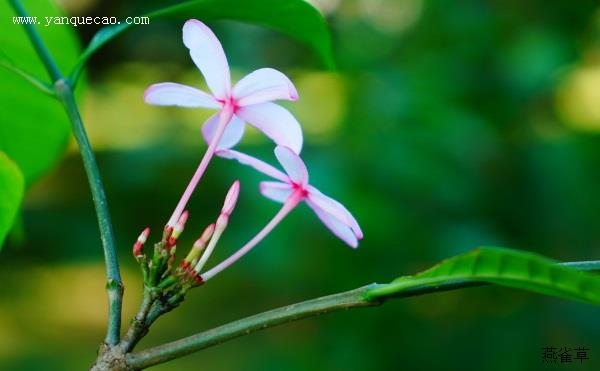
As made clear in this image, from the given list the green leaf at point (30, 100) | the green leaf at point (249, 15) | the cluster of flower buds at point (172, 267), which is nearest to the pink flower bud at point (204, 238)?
the cluster of flower buds at point (172, 267)

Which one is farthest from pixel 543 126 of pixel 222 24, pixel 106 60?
pixel 106 60

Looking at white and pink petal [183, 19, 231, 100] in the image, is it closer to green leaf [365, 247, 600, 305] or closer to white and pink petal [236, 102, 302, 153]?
white and pink petal [236, 102, 302, 153]

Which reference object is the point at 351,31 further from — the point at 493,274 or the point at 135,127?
the point at 135,127

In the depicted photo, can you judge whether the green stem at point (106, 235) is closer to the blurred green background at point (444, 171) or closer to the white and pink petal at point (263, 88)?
the white and pink petal at point (263, 88)

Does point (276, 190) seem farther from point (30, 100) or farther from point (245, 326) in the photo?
point (30, 100)

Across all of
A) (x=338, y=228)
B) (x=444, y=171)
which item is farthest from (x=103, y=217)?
(x=444, y=171)
